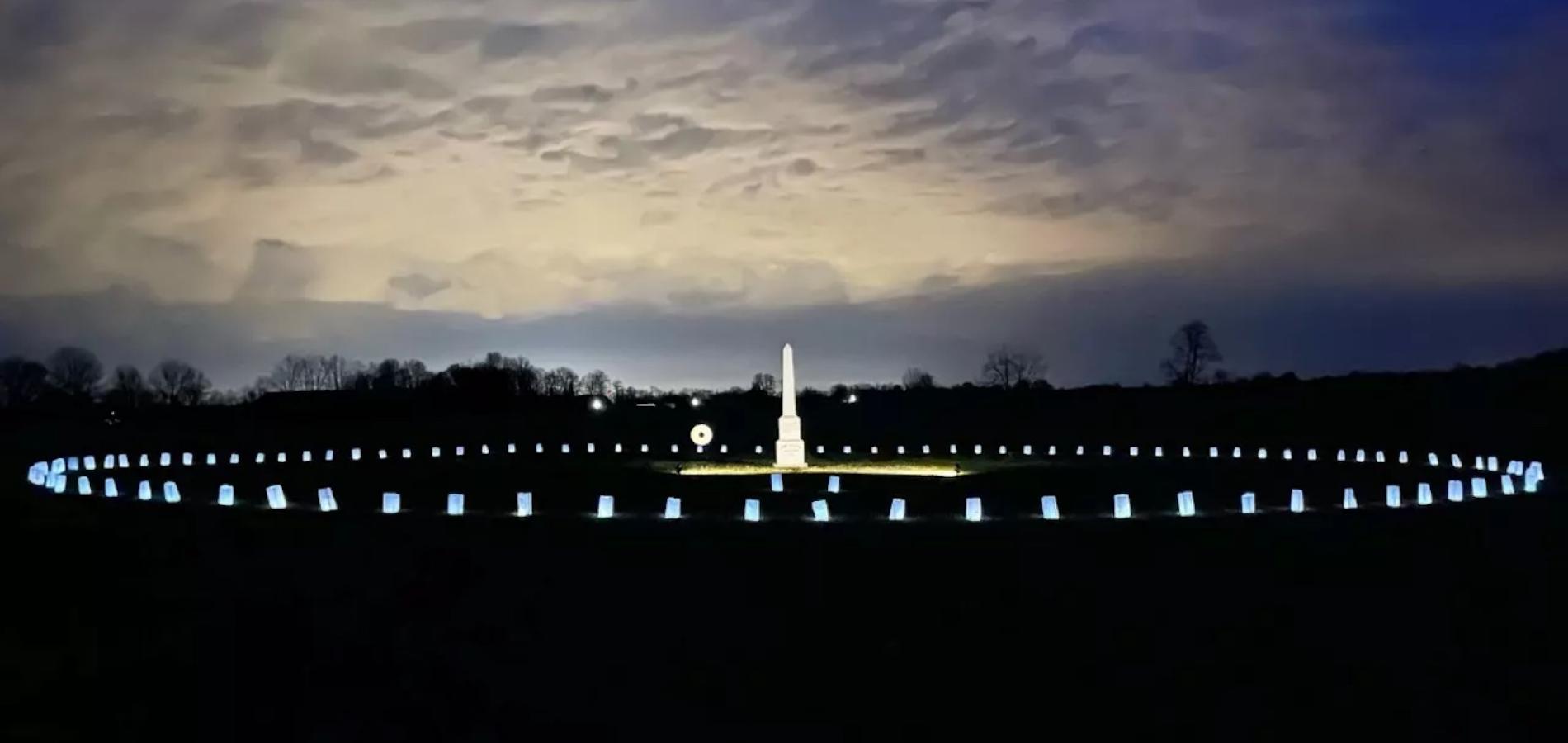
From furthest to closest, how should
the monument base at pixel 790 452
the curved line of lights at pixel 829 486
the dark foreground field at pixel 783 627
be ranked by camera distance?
1. the monument base at pixel 790 452
2. the curved line of lights at pixel 829 486
3. the dark foreground field at pixel 783 627

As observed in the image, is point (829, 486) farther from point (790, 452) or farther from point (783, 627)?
point (783, 627)

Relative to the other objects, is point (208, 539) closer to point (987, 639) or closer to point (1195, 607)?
point (987, 639)

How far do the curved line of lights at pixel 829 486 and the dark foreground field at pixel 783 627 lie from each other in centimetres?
133

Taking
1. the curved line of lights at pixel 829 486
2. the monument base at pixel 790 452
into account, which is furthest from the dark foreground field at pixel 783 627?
the monument base at pixel 790 452

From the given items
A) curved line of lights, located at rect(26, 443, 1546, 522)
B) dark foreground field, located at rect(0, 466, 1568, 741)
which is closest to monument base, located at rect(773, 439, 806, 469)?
curved line of lights, located at rect(26, 443, 1546, 522)

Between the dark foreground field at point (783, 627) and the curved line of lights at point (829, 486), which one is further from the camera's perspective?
the curved line of lights at point (829, 486)

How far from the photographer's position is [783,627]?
1577cm

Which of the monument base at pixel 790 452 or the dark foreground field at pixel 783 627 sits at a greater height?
the monument base at pixel 790 452

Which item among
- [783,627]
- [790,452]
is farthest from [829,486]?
[783,627]

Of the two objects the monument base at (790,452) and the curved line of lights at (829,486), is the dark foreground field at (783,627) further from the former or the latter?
the monument base at (790,452)

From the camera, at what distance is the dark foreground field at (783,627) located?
1309 cm

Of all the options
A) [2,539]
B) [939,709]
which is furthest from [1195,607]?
[2,539]

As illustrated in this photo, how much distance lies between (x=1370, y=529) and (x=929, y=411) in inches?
2528

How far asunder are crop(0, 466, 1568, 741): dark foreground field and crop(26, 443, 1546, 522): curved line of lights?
1.33 metres
